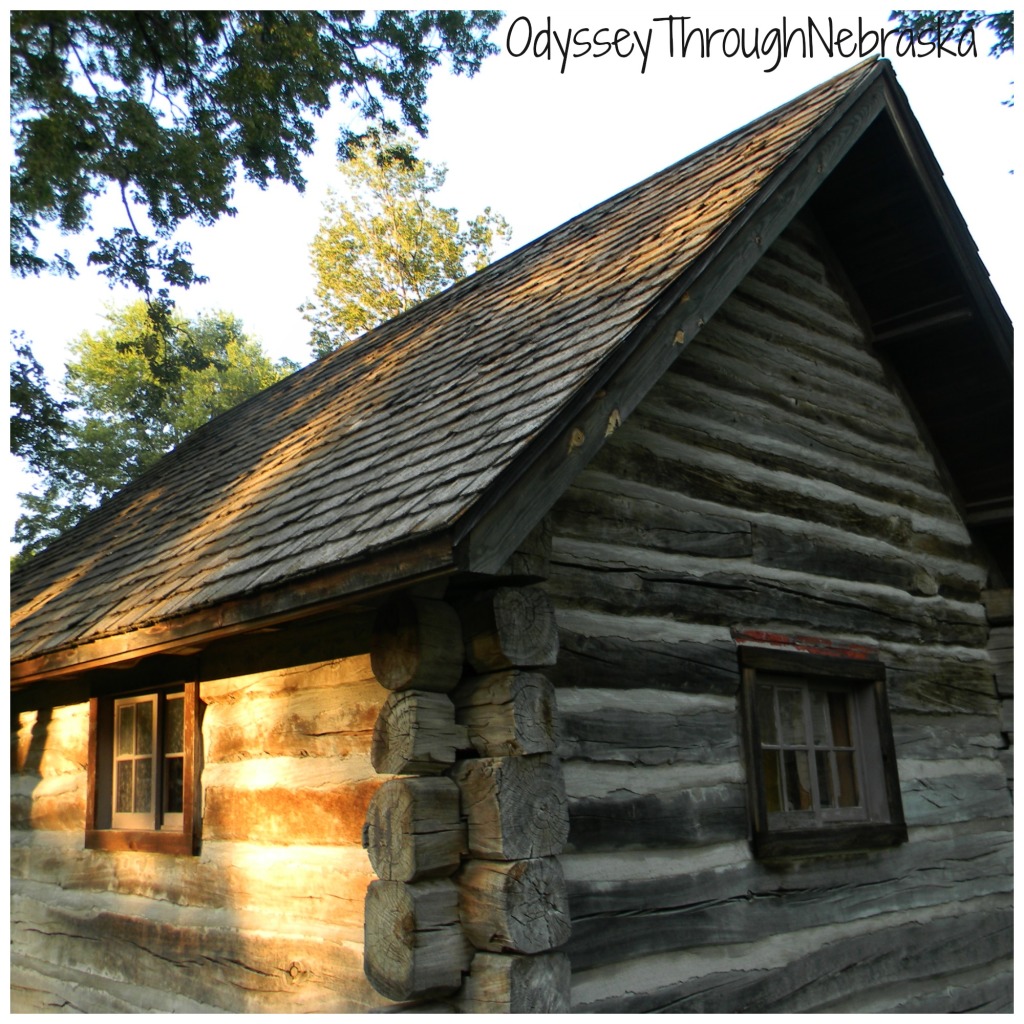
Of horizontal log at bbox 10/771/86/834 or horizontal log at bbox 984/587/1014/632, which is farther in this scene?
horizontal log at bbox 984/587/1014/632

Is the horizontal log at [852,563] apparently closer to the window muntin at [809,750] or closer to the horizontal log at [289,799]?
the window muntin at [809,750]

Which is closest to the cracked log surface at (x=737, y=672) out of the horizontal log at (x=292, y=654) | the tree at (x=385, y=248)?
the horizontal log at (x=292, y=654)

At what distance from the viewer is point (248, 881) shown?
4.99 metres

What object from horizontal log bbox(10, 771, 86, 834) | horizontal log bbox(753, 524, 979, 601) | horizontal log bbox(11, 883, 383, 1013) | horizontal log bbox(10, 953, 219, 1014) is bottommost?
horizontal log bbox(10, 953, 219, 1014)

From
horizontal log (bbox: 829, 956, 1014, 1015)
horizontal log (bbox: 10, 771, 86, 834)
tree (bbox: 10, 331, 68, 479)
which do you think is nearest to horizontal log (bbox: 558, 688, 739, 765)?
horizontal log (bbox: 829, 956, 1014, 1015)

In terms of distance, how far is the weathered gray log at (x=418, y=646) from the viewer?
396 cm

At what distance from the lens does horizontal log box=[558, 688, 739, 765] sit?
14.4 ft

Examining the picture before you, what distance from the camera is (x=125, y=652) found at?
5.15m

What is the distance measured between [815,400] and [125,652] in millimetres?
4350

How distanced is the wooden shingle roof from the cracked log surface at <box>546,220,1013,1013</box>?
573mm

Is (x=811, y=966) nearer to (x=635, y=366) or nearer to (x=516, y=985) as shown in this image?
(x=516, y=985)

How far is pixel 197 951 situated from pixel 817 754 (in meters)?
3.45

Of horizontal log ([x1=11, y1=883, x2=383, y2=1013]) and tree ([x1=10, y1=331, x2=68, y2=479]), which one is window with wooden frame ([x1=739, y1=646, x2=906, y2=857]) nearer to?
horizontal log ([x1=11, y1=883, x2=383, y2=1013])

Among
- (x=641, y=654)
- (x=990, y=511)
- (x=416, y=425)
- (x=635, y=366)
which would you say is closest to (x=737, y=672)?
(x=641, y=654)
